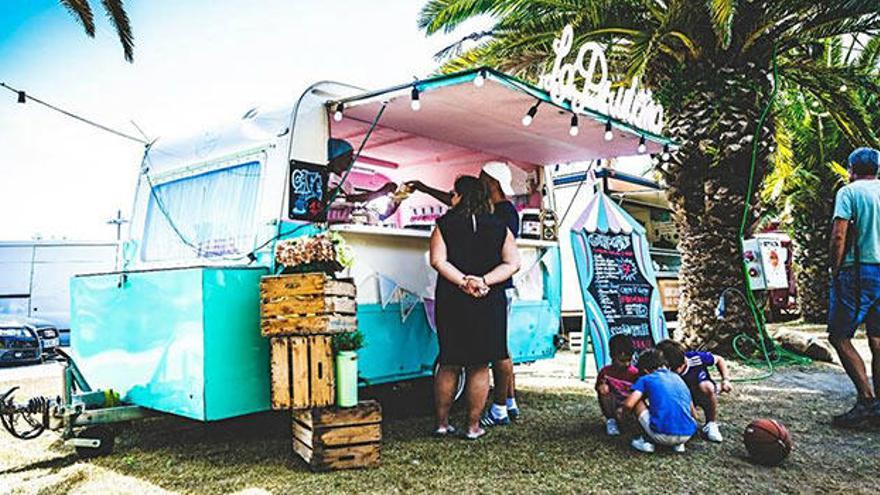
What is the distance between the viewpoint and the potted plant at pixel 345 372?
4082 mm

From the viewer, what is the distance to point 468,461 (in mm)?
4266

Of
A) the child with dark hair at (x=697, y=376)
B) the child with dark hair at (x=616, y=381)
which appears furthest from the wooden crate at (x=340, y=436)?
the child with dark hair at (x=697, y=376)

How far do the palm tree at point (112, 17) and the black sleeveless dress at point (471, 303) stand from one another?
503cm

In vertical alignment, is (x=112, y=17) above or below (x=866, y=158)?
above

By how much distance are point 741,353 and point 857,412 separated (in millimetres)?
3821

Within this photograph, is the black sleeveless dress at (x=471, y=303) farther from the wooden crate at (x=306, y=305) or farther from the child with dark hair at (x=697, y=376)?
the child with dark hair at (x=697, y=376)

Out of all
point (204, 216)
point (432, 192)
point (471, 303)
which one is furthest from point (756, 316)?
point (204, 216)

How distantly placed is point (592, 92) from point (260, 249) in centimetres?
299

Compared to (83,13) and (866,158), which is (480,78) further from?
(83,13)

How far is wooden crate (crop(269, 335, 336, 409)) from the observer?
405 centimetres

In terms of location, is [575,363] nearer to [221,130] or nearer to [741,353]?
[741,353]

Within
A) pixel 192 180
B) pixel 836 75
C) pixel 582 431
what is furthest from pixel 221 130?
pixel 836 75

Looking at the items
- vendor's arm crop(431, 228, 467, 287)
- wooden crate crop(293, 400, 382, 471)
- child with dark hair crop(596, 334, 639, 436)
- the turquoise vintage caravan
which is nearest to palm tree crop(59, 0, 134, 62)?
the turquoise vintage caravan

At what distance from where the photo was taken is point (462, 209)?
5008 mm
